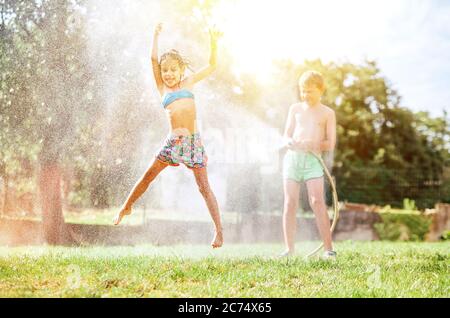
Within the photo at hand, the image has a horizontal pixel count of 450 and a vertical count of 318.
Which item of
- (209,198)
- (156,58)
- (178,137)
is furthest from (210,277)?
(156,58)

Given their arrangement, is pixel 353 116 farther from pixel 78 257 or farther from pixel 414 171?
pixel 78 257

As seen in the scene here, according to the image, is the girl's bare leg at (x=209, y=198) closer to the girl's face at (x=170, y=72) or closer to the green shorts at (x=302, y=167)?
the girl's face at (x=170, y=72)

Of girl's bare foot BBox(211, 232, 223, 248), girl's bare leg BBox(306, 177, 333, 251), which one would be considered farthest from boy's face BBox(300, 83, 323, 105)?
girl's bare foot BBox(211, 232, 223, 248)

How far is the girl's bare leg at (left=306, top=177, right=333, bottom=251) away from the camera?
530cm

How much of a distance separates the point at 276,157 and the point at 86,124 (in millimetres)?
5887

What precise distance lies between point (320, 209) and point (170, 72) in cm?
198

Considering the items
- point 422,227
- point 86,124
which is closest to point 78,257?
point 86,124

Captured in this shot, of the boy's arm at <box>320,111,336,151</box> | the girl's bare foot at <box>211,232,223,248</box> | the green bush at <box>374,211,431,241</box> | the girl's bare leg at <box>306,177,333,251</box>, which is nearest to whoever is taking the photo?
the girl's bare foot at <box>211,232,223,248</box>

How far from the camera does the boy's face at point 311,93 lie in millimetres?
5508

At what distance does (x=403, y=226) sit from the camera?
1258 centimetres

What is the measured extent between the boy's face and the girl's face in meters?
1.43

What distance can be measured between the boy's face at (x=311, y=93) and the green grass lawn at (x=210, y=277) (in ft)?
5.56

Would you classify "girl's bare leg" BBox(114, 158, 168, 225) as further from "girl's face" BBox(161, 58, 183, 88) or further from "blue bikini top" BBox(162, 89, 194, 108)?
"girl's face" BBox(161, 58, 183, 88)

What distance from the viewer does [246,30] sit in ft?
24.3
